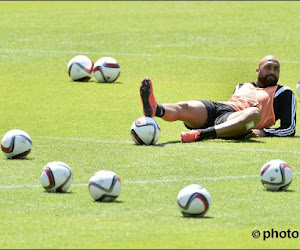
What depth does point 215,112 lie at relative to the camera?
16172mm

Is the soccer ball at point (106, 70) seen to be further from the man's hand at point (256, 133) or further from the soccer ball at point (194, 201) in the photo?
the soccer ball at point (194, 201)

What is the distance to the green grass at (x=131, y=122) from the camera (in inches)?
395

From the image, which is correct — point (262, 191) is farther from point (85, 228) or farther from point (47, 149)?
point (47, 149)

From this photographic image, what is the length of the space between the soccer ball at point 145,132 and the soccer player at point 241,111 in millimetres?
366

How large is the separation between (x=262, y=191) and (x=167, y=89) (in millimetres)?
10177

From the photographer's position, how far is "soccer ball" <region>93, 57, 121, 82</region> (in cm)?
2205

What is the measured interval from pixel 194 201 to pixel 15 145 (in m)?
4.49

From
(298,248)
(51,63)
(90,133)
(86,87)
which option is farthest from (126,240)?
(51,63)

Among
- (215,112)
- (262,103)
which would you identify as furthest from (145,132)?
(262,103)

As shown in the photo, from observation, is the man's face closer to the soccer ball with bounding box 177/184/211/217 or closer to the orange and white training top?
the orange and white training top

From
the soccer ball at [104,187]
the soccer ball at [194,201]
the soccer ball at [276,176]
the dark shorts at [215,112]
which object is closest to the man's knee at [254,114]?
the dark shorts at [215,112]

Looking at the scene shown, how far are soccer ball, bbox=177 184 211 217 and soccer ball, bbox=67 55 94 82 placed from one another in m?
12.2

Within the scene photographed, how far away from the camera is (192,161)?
13.8 m

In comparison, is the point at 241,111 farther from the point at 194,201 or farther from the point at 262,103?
the point at 194,201
